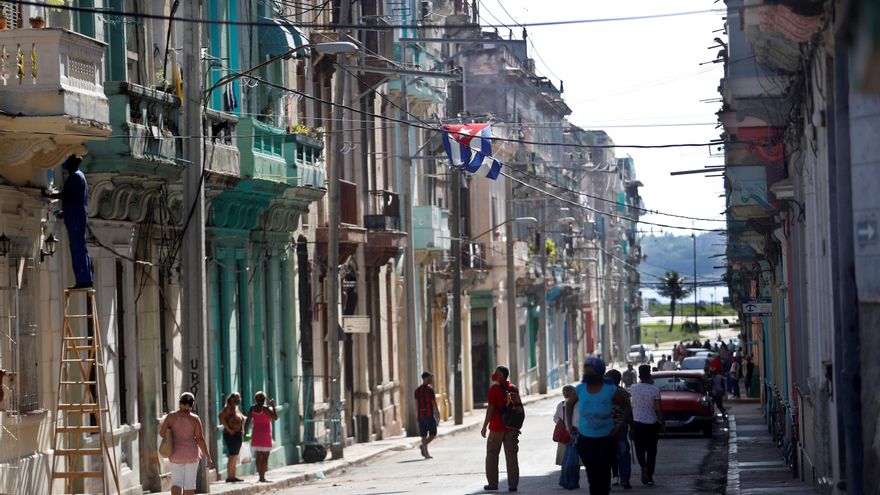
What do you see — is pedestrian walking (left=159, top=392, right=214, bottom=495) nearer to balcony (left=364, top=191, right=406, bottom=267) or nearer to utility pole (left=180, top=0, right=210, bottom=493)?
utility pole (left=180, top=0, right=210, bottom=493)

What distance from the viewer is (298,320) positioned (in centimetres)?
3359

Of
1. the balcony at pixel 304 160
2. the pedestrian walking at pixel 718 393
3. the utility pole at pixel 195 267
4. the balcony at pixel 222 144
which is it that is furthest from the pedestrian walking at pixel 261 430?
the pedestrian walking at pixel 718 393

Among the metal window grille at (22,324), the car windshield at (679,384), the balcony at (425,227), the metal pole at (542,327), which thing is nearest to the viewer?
the metal window grille at (22,324)

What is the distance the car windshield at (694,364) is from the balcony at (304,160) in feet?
82.8

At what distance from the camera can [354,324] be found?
33.9m

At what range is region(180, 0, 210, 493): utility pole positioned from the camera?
859 inches

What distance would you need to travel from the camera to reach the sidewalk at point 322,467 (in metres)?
24.3

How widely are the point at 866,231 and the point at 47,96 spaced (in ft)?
31.4

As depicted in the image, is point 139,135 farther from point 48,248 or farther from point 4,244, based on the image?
point 4,244

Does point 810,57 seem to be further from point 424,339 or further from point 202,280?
point 424,339

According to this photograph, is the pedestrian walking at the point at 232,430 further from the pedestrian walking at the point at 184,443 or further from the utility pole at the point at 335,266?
the pedestrian walking at the point at 184,443

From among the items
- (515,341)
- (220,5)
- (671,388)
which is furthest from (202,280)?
(515,341)

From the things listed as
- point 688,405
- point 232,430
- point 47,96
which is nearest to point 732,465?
point 232,430

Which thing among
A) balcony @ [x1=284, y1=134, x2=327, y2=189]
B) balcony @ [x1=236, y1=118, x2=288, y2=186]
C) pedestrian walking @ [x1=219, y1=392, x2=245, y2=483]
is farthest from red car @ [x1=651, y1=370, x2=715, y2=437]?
pedestrian walking @ [x1=219, y1=392, x2=245, y2=483]
